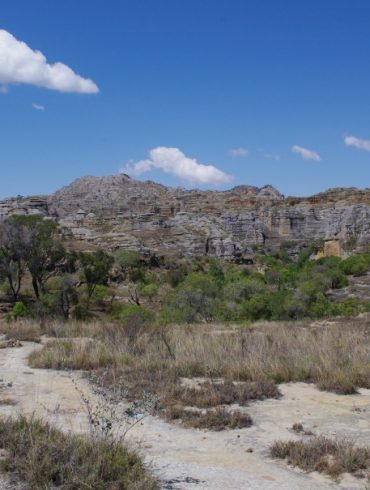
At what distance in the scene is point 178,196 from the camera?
381ft

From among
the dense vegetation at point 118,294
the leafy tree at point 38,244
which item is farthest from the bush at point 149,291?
the leafy tree at point 38,244

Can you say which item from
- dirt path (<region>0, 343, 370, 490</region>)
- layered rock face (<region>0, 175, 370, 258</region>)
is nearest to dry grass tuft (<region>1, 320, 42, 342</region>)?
dirt path (<region>0, 343, 370, 490</region>)

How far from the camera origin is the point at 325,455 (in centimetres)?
438

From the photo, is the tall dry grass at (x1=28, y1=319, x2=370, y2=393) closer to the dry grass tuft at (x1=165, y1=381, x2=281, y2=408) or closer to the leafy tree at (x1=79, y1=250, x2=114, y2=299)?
the dry grass tuft at (x1=165, y1=381, x2=281, y2=408)

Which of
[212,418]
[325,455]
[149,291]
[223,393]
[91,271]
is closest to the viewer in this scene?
[325,455]

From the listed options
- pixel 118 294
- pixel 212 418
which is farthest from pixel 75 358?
pixel 118 294

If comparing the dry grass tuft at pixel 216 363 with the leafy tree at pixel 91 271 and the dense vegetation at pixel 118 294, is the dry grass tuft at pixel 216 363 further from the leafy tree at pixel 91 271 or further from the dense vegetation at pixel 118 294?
the leafy tree at pixel 91 271

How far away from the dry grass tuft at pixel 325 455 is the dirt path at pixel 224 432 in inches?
3.8

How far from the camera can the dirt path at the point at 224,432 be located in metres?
3.94

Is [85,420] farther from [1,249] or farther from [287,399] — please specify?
[1,249]

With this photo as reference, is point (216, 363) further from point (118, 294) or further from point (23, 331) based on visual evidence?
point (118, 294)

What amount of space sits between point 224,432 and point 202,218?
88.2 meters

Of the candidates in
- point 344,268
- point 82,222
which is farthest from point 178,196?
point 344,268

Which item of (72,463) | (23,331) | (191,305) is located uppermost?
(72,463)
